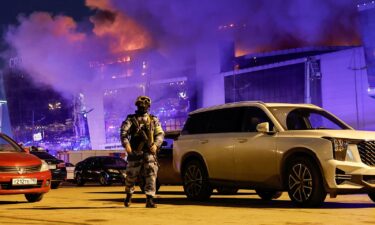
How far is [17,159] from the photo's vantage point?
493 inches

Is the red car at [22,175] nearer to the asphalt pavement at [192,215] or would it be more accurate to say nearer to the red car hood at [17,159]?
the red car hood at [17,159]

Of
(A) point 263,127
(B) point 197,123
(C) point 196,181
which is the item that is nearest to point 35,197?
(C) point 196,181

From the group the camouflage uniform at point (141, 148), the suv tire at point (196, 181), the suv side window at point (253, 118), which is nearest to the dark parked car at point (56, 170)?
the suv tire at point (196, 181)

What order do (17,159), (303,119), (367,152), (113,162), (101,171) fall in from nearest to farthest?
(367,152), (303,119), (17,159), (101,171), (113,162)

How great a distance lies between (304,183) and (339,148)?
777 mm

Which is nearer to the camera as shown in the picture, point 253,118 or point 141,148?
point 141,148

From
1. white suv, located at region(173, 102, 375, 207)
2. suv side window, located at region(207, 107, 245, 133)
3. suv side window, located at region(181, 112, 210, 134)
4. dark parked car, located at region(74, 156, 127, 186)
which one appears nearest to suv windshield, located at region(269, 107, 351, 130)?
white suv, located at region(173, 102, 375, 207)

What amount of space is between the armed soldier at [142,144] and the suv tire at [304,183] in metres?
2.16

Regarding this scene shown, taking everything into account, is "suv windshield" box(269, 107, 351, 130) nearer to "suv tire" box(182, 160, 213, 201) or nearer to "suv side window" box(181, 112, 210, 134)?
"suv side window" box(181, 112, 210, 134)

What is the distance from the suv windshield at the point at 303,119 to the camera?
1096 cm

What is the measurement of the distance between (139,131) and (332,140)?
2987 mm

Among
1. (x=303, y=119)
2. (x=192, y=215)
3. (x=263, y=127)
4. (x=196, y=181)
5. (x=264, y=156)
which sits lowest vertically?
(x=192, y=215)

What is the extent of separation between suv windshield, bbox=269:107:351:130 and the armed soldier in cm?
223

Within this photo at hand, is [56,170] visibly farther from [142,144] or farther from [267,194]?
[142,144]
